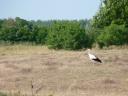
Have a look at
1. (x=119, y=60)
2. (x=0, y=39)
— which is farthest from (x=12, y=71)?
(x=0, y=39)

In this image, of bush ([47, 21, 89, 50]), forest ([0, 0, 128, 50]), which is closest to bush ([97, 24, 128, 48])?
forest ([0, 0, 128, 50])

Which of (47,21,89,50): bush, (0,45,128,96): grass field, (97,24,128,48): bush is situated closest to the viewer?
(0,45,128,96): grass field

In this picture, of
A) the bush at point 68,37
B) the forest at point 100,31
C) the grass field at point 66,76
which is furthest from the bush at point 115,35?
the grass field at point 66,76

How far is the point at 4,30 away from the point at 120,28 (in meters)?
24.3

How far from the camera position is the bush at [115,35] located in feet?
137

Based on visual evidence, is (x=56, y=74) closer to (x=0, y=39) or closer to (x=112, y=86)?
(x=112, y=86)

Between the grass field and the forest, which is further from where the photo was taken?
the forest

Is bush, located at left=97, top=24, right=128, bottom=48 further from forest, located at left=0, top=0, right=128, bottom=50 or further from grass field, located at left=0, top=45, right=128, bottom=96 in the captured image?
grass field, located at left=0, top=45, right=128, bottom=96

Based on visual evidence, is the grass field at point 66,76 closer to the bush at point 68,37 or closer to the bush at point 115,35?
the bush at point 115,35

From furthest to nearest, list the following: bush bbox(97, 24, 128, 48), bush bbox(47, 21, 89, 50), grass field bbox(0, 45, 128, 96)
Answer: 1. bush bbox(47, 21, 89, 50)
2. bush bbox(97, 24, 128, 48)
3. grass field bbox(0, 45, 128, 96)

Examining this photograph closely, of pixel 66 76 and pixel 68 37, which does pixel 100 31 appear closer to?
pixel 68 37

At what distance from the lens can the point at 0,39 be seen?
61.3 m

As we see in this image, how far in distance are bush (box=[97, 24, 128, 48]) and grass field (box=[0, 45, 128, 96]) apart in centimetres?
1406

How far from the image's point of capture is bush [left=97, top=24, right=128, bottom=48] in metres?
41.9
